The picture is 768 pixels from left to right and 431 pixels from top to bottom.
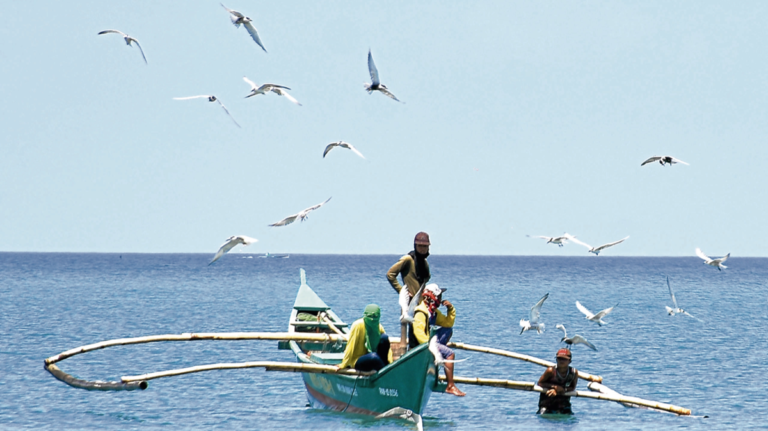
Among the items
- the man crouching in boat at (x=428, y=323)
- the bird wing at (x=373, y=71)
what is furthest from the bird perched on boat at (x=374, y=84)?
the man crouching in boat at (x=428, y=323)

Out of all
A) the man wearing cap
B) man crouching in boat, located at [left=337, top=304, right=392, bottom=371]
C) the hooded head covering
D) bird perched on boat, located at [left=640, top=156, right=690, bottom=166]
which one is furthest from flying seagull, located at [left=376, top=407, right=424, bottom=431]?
bird perched on boat, located at [left=640, top=156, right=690, bottom=166]

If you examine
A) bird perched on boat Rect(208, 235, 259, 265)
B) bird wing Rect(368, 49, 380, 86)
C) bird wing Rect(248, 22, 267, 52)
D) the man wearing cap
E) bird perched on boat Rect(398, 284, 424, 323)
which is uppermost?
bird wing Rect(248, 22, 267, 52)

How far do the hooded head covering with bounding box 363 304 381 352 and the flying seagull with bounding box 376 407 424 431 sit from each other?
47.1 inches

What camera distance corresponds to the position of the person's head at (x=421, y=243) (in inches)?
667

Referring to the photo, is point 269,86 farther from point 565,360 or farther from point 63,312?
point 63,312

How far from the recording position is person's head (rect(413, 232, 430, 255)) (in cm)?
1694

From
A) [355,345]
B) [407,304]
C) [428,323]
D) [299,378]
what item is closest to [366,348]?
[355,345]

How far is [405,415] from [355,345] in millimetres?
1587

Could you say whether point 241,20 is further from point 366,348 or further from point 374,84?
point 366,348

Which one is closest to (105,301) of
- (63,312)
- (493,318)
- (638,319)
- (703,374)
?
(63,312)

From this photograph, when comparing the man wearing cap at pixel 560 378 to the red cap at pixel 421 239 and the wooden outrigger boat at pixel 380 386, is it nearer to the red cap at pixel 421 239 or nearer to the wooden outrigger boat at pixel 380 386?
the wooden outrigger boat at pixel 380 386

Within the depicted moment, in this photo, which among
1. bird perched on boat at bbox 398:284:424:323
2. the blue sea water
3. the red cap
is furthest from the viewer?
the blue sea water

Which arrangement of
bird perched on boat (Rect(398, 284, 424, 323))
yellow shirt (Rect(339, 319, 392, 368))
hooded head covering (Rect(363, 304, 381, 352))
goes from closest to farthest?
1. bird perched on boat (Rect(398, 284, 424, 323))
2. hooded head covering (Rect(363, 304, 381, 352))
3. yellow shirt (Rect(339, 319, 392, 368))

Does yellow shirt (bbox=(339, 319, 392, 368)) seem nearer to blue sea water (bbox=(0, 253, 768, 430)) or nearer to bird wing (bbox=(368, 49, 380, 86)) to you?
blue sea water (bbox=(0, 253, 768, 430))
